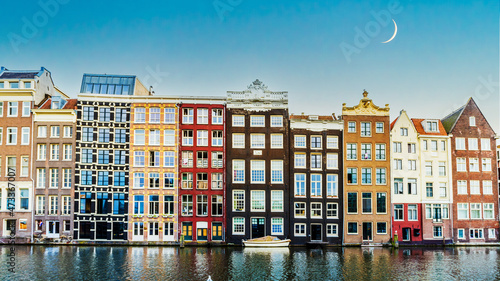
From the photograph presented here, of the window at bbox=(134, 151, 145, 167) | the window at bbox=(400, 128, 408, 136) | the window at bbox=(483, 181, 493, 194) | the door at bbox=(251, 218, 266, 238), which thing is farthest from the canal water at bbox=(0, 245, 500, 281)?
the window at bbox=(400, 128, 408, 136)

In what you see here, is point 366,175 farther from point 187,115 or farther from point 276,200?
point 187,115

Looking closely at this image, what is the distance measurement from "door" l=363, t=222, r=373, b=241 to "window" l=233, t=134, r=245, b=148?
1978 cm

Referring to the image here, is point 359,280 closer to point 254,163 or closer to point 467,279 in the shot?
point 467,279

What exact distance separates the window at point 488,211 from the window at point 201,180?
129 ft

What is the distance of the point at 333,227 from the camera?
6162 cm

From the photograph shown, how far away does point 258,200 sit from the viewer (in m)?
61.4

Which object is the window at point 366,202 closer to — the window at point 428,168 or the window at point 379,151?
the window at point 379,151

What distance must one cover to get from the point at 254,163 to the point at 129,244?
63.4 feet

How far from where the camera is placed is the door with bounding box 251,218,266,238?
60625 millimetres

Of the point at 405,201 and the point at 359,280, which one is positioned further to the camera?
the point at 405,201

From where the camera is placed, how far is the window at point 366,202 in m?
62.2

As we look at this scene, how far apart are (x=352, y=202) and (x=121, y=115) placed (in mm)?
33435

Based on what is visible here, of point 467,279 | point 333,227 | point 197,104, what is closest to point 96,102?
point 197,104

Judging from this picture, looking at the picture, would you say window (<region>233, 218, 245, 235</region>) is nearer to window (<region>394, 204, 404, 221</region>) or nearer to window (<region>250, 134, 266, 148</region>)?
window (<region>250, 134, 266, 148</region>)
